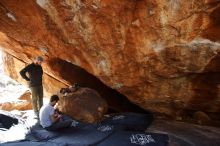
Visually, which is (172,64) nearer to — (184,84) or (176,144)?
(184,84)

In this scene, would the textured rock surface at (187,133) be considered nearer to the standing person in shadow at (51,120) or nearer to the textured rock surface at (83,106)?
the textured rock surface at (83,106)

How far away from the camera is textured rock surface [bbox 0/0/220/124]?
6.39 meters

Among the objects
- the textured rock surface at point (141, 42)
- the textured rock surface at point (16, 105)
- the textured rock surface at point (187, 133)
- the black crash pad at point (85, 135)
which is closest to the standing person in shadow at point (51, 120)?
the black crash pad at point (85, 135)

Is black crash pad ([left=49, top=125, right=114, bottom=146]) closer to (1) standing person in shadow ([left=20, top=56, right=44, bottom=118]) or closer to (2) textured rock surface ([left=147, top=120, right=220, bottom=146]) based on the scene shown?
(2) textured rock surface ([left=147, top=120, right=220, bottom=146])

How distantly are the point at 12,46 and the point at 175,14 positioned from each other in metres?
6.19

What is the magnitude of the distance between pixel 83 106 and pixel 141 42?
2400 mm

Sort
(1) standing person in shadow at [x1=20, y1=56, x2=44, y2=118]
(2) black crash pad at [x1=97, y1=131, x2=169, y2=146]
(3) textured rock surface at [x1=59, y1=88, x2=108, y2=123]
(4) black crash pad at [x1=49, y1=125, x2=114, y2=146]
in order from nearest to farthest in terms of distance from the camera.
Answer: (2) black crash pad at [x1=97, y1=131, x2=169, y2=146] → (4) black crash pad at [x1=49, y1=125, x2=114, y2=146] → (3) textured rock surface at [x1=59, y1=88, x2=108, y2=123] → (1) standing person in shadow at [x1=20, y1=56, x2=44, y2=118]

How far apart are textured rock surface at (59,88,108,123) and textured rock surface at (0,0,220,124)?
619 millimetres

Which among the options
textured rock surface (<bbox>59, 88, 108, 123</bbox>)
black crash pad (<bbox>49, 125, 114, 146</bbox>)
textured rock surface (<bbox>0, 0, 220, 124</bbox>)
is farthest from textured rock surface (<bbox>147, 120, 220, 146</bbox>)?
textured rock surface (<bbox>59, 88, 108, 123</bbox>)

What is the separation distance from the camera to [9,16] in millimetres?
8781

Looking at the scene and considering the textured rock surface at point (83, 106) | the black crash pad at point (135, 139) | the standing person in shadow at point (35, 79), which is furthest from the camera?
the standing person in shadow at point (35, 79)

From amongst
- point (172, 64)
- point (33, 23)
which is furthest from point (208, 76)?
point (33, 23)

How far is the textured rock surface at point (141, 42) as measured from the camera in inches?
251

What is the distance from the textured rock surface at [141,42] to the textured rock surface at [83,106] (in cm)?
62
